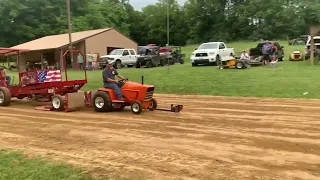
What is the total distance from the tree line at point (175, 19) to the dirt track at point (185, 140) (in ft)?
94.9

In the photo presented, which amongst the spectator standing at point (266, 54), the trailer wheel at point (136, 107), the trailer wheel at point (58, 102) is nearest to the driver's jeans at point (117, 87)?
the trailer wheel at point (136, 107)

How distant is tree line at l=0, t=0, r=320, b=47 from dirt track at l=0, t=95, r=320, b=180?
28.9m

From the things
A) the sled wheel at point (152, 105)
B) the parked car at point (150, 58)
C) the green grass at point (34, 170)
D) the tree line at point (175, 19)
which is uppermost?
the tree line at point (175, 19)

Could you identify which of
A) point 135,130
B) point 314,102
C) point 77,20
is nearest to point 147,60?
point 314,102

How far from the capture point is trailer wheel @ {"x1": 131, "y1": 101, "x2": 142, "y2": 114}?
11000mm

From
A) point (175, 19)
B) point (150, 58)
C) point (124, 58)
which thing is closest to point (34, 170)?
point (150, 58)

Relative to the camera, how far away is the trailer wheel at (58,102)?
12.1 metres

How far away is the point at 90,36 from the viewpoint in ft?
128

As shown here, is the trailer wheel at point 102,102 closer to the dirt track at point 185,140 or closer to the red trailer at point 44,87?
the dirt track at point 185,140

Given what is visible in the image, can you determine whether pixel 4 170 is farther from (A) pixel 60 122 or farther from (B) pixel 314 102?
(B) pixel 314 102

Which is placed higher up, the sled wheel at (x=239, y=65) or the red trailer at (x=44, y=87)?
the sled wheel at (x=239, y=65)

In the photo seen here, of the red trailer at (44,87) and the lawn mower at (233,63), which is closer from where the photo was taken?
the red trailer at (44,87)

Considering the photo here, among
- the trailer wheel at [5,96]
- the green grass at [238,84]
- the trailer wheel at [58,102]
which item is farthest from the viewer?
the green grass at [238,84]

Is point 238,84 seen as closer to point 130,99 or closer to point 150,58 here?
point 130,99
